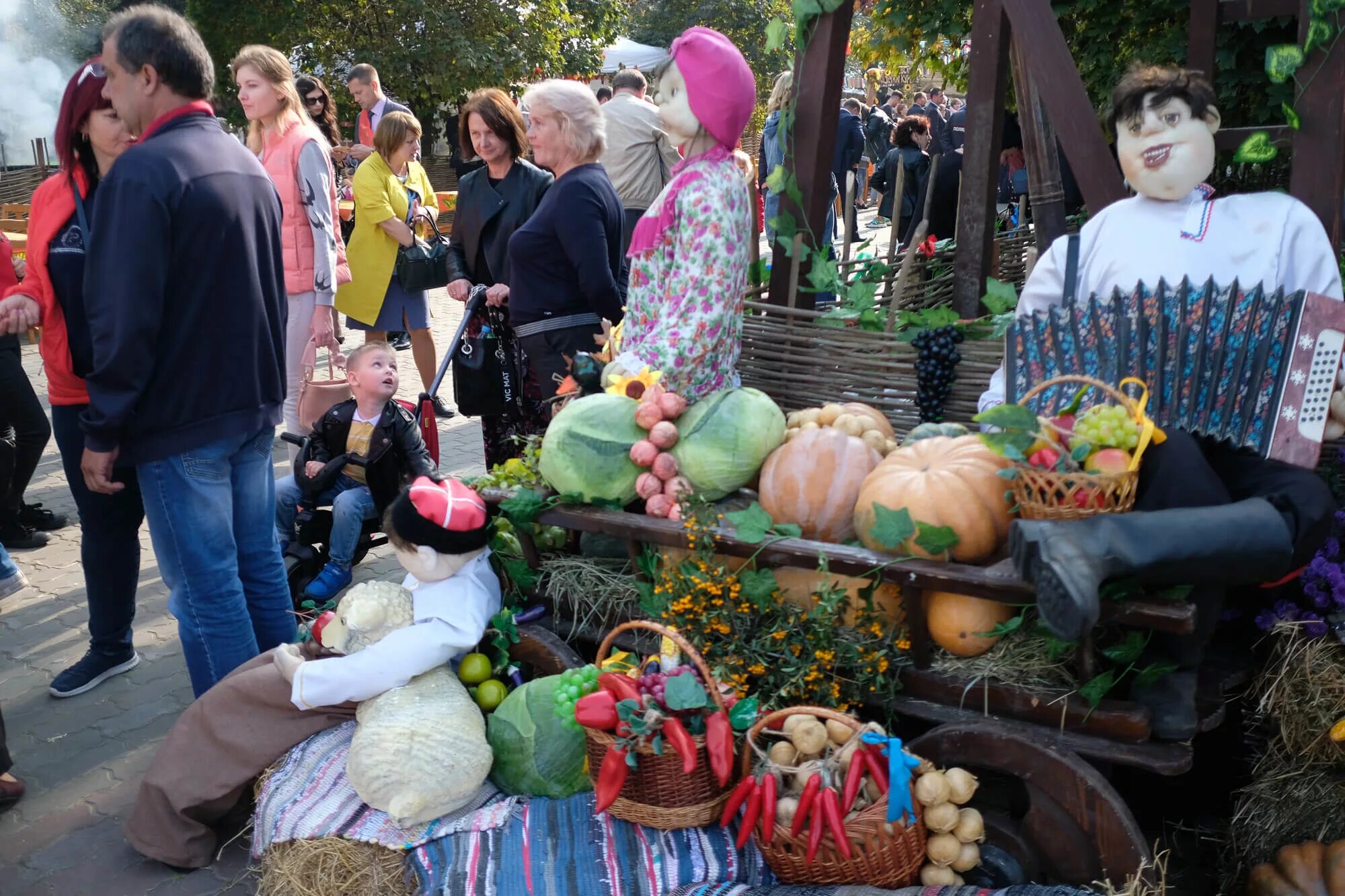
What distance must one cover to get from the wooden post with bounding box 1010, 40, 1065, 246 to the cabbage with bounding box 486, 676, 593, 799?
2.33m

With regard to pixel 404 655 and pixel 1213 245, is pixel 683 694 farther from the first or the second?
pixel 1213 245

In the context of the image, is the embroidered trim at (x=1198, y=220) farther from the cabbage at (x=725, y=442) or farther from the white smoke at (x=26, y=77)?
the white smoke at (x=26, y=77)

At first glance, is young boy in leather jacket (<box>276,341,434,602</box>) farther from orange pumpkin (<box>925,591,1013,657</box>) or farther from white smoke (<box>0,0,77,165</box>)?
white smoke (<box>0,0,77,165</box>)

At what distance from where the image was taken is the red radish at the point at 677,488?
3.01 metres

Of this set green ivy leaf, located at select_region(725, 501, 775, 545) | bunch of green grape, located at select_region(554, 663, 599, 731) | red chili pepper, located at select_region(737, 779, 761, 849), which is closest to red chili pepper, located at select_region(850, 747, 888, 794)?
red chili pepper, located at select_region(737, 779, 761, 849)

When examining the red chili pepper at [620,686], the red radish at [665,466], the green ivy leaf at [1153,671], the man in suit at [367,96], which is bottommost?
the red chili pepper at [620,686]

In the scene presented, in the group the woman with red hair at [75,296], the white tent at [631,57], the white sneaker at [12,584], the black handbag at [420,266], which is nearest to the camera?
the woman with red hair at [75,296]

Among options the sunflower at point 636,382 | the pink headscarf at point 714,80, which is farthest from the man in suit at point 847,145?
the sunflower at point 636,382

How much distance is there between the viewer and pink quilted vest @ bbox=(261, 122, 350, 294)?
5367 mm

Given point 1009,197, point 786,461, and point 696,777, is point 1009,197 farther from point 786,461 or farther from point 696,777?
point 696,777

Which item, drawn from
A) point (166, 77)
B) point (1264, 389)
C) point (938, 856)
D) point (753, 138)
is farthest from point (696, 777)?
point (753, 138)

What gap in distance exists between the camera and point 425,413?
15.4 feet

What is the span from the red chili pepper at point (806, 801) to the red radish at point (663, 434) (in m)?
1.02

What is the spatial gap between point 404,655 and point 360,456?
1.81m
